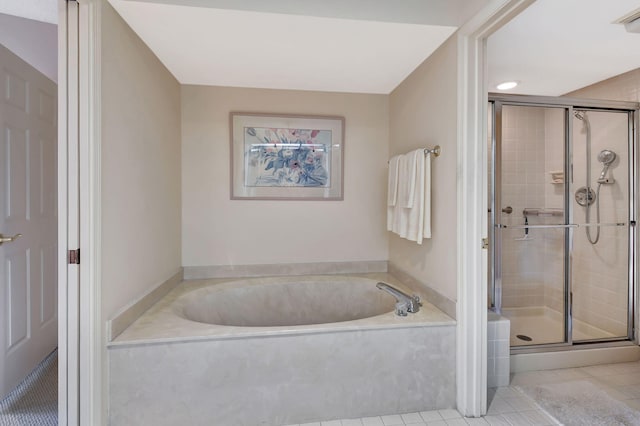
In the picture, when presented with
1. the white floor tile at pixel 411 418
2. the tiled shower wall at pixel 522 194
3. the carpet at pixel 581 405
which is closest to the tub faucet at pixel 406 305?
the white floor tile at pixel 411 418

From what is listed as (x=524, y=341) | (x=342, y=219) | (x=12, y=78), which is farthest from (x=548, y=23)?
(x=12, y=78)

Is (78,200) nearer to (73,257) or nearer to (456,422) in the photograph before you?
(73,257)

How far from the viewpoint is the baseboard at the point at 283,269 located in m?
2.60

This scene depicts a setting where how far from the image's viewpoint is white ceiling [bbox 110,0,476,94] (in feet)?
5.31

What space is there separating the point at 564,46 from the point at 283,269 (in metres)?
2.40

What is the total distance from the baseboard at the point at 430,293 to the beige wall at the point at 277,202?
0.32 metres

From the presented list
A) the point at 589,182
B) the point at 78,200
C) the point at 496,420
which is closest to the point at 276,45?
the point at 78,200

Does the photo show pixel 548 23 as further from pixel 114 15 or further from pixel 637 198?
pixel 114 15

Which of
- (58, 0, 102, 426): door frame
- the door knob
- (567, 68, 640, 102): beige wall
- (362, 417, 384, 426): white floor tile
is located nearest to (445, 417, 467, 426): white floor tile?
(362, 417, 384, 426): white floor tile

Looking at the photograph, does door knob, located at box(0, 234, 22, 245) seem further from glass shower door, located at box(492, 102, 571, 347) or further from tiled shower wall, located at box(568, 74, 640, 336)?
tiled shower wall, located at box(568, 74, 640, 336)

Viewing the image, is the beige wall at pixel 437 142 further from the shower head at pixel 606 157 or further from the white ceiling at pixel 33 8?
the white ceiling at pixel 33 8

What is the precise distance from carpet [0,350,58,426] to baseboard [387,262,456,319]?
205 cm

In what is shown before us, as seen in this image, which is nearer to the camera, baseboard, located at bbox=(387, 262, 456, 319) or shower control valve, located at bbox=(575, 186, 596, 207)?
baseboard, located at bbox=(387, 262, 456, 319)

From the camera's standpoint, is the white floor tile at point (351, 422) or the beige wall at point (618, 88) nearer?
the white floor tile at point (351, 422)
